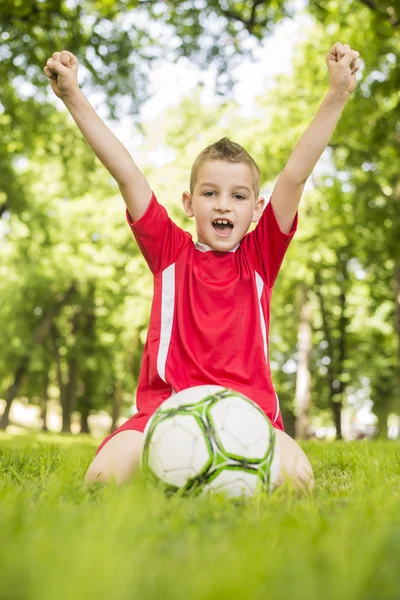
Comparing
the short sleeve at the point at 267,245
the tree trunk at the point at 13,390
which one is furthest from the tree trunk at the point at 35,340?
the short sleeve at the point at 267,245

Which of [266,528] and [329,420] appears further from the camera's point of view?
[329,420]

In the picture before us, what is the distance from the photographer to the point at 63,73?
348 centimetres

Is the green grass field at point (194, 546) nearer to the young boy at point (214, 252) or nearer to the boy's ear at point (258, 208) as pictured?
the young boy at point (214, 252)

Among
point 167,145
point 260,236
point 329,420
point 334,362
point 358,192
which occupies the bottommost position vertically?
point 329,420

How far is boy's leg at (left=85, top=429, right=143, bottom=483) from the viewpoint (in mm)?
2947

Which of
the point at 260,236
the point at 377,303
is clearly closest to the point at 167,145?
the point at 377,303

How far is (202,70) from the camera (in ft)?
36.1

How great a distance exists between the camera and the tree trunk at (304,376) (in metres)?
17.8

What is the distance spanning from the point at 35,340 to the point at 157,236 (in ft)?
62.6

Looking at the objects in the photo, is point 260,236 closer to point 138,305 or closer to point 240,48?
point 240,48

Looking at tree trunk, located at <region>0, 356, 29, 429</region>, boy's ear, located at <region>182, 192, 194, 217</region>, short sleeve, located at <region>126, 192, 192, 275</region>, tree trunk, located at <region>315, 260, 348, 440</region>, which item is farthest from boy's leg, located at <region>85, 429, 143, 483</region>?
tree trunk, located at <region>315, 260, 348, 440</region>

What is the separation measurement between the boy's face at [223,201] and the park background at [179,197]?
6464 millimetres

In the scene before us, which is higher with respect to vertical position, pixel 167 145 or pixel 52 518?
pixel 167 145

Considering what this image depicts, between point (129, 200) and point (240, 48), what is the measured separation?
8.09m
